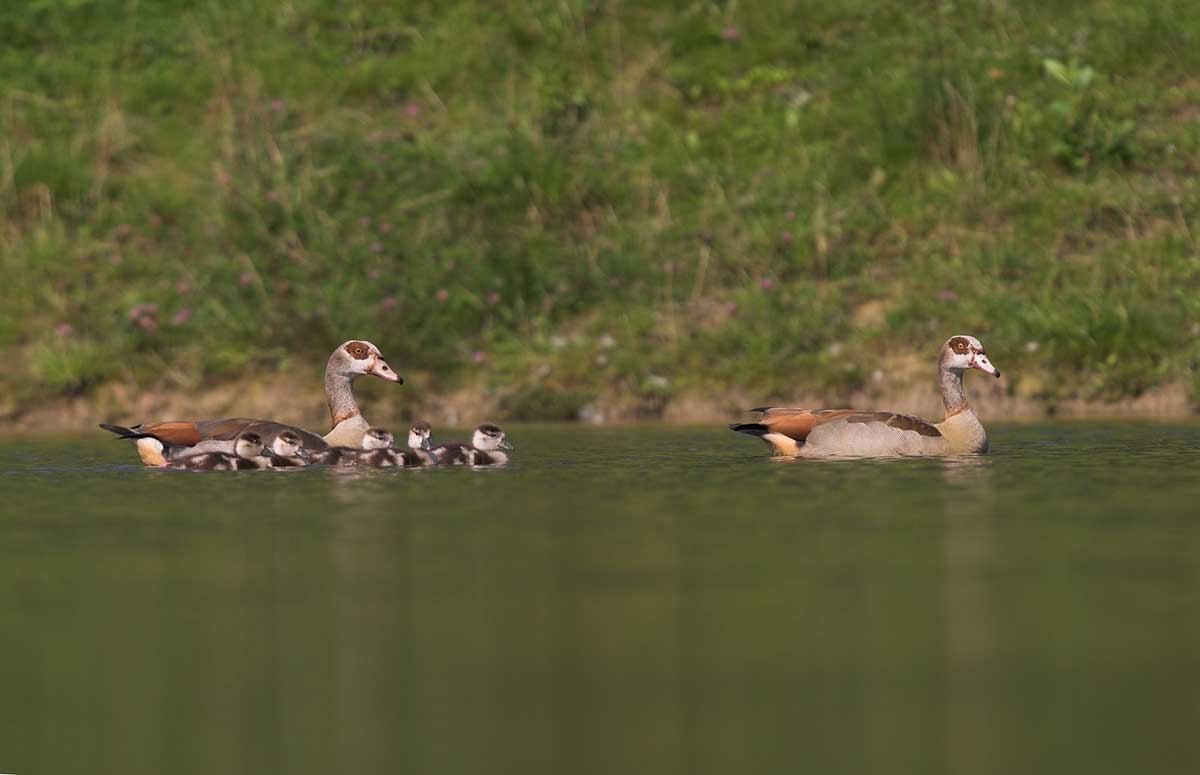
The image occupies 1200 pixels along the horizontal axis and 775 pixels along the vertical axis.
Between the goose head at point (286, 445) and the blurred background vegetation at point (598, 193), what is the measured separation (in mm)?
6361

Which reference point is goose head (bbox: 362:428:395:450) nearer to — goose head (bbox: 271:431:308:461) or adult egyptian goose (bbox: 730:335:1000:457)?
goose head (bbox: 271:431:308:461)

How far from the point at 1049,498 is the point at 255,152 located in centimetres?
1433

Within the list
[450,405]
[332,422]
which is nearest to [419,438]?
[332,422]

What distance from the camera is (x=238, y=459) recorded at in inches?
579

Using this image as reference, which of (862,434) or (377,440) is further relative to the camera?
(377,440)

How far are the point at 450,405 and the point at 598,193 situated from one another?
4258 millimetres

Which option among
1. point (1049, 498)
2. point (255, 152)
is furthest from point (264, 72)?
point (1049, 498)

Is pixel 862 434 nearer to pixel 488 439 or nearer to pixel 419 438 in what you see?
pixel 488 439

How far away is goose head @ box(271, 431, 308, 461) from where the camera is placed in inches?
581

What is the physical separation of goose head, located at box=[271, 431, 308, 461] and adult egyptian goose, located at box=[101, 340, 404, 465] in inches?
3.7

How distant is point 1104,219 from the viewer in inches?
920

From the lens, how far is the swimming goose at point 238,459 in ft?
48.2

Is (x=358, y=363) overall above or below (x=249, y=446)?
above

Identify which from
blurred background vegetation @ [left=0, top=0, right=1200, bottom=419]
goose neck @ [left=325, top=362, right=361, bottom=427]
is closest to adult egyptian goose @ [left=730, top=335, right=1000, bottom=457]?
goose neck @ [left=325, top=362, right=361, bottom=427]
